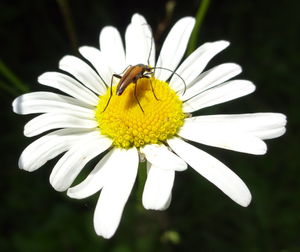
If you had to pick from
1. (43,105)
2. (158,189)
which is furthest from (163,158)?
(43,105)

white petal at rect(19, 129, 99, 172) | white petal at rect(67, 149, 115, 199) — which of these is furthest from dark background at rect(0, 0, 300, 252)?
white petal at rect(19, 129, 99, 172)

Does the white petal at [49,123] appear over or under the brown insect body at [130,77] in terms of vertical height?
over

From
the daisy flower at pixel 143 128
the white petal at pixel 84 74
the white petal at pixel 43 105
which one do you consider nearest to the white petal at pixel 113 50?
the daisy flower at pixel 143 128

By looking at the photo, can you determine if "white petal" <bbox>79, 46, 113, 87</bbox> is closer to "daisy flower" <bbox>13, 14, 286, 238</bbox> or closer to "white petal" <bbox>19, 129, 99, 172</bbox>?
"daisy flower" <bbox>13, 14, 286, 238</bbox>

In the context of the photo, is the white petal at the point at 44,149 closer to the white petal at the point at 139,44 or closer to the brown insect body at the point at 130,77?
the brown insect body at the point at 130,77

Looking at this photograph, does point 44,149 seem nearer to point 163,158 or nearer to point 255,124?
point 163,158

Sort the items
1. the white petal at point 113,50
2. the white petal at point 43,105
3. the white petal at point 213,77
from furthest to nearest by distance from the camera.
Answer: the white petal at point 113,50
the white petal at point 213,77
the white petal at point 43,105
